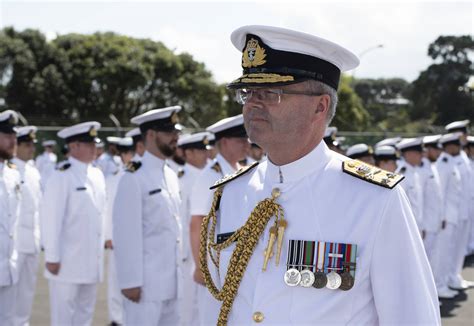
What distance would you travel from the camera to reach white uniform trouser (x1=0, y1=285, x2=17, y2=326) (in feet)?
18.5

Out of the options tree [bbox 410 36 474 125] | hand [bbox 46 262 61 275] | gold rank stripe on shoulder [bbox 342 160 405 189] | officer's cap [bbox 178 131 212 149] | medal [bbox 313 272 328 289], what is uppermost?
tree [bbox 410 36 474 125]

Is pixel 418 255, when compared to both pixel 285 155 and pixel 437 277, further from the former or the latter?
pixel 437 277

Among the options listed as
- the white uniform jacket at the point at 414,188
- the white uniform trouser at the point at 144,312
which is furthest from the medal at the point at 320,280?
the white uniform jacket at the point at 414,188

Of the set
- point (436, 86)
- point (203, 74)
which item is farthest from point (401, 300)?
→ point (203, 74)

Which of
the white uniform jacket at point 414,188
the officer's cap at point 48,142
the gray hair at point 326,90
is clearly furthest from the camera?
the officer's cap at point 48,142

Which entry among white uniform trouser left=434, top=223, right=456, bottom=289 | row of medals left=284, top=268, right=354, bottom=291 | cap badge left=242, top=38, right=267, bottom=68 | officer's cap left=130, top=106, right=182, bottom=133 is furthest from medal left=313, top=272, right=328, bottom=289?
white uniform trouser left=434, top=223, right=456, bottom=289

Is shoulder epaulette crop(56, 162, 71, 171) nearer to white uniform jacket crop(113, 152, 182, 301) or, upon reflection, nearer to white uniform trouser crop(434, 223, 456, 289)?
white uniform jacket crop(113, 152, 182, 301)

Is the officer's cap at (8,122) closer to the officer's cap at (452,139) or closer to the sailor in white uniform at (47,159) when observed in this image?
the officer's cap at (452,139)

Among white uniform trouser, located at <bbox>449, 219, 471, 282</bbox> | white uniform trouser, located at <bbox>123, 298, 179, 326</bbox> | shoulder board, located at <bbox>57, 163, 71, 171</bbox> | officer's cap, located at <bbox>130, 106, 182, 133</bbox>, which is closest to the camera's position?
white uniform trouser, located at <bbox>123, 298, 179, 326</bbox>

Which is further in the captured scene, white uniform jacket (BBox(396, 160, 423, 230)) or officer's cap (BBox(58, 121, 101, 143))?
white uniform jacket (BBox(396, 160, 423, 230))

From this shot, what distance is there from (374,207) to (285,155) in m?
0.38

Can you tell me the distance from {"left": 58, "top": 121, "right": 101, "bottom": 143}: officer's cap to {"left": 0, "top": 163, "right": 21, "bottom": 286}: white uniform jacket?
2.43 ft

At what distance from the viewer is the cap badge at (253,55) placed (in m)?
2.30

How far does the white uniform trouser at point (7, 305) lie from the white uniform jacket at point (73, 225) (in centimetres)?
34
